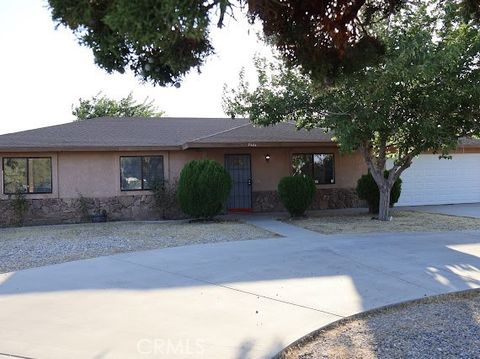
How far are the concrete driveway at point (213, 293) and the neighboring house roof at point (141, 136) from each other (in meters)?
7.21

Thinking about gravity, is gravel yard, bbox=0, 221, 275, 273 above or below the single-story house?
below

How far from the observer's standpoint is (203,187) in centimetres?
1562

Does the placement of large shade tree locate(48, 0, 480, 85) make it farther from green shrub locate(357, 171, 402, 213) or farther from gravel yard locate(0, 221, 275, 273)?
green shrub locate(357, 171, 402, 213)

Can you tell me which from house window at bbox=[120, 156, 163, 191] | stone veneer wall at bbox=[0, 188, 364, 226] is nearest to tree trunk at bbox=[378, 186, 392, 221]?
stone veneer wall at bbox=[0, 188, 364, 226]

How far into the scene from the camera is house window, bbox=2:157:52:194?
16781 millimetres

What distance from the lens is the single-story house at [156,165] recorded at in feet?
55.7

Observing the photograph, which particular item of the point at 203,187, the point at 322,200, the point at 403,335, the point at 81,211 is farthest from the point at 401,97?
the point at 81,211

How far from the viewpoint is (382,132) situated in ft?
45.8

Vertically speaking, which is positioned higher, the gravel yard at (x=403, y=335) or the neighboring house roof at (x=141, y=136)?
the neighboring house roof at (x=141, y=136)

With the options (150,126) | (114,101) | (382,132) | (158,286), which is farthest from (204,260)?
(114,101)

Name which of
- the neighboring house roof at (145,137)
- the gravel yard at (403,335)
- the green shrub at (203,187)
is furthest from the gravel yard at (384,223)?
the gravel yard at (403,335)

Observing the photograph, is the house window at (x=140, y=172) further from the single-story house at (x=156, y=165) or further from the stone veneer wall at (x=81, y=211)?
the stone veneer wall at (x=81, y=211)

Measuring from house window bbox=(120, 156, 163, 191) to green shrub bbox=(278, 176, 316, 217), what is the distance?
175 inches

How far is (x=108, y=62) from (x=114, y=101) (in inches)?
1641
